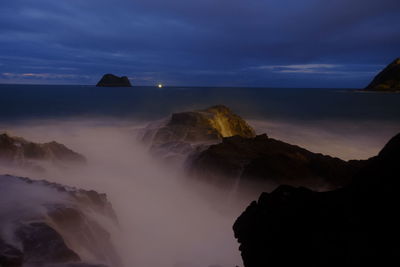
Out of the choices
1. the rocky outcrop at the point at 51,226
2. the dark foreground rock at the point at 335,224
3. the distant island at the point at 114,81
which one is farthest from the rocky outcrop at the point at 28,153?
the distant island at the point at 114,81

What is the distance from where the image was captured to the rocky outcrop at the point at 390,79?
12719cm

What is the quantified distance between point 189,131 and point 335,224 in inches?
487

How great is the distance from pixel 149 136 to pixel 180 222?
860 centimetres

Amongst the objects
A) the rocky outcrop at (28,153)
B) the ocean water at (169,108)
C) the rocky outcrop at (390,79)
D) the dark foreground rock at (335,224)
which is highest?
the rocky outcrop at (390,79)

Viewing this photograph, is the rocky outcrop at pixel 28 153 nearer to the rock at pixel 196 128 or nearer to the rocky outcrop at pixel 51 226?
the rocky outcrop at pixel 51 226

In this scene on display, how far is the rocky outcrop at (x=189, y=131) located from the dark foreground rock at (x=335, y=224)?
9.12 m

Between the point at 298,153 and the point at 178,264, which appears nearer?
the point at 178,264

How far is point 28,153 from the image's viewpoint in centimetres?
1167

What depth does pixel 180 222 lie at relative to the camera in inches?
384

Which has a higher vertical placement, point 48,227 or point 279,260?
point 279,260

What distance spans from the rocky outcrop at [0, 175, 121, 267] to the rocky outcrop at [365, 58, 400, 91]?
5776 inches

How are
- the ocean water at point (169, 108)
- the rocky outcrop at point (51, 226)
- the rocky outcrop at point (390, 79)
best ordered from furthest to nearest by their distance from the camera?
1. the rocky outcrop at point (390, 79)
2. the ocean water at point (169, 108)
3. the rocky outcrop at point (51, 226)

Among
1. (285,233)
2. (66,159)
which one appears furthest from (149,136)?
(285,233)

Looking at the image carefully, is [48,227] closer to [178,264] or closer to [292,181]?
[178,264]
